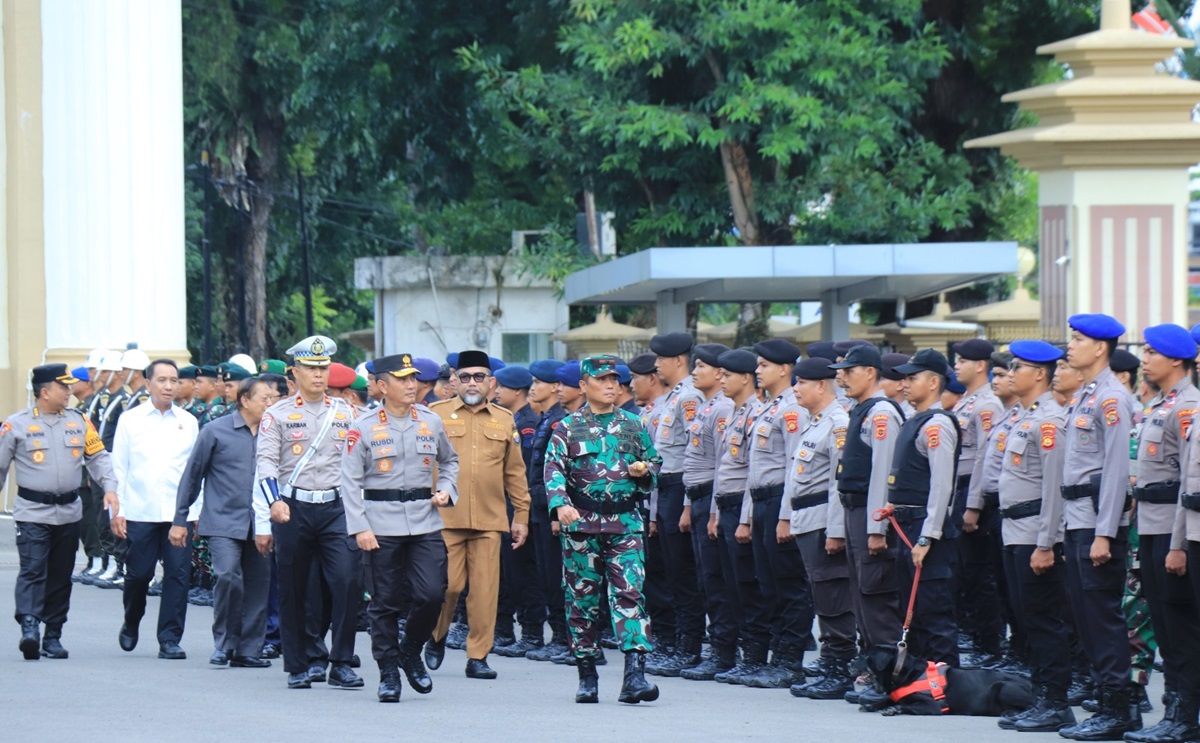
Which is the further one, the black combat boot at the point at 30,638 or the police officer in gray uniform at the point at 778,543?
the black combat boot at the point at 30,638

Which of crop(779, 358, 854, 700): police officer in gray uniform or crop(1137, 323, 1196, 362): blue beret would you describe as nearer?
crop(1137, 323, 1196, 362): blue beret

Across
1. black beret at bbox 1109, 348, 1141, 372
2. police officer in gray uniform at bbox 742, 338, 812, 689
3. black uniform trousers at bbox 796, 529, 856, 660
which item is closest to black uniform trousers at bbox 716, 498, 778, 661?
police officer in gray uniform at bbox 742, 338, 812, 689

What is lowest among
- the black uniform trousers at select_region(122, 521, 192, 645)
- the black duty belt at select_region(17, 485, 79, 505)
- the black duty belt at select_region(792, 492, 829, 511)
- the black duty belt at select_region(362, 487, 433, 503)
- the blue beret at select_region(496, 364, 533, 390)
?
the black uniform trousers at select_region(122, 521, 192, 645)

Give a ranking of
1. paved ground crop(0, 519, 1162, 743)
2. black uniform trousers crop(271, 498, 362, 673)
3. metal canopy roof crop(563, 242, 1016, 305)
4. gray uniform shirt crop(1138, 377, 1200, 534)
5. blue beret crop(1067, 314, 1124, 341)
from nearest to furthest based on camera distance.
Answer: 1. gray uniform shirt crop(1138, 377, 1200, 534)
2. paved ground crop(0, 519, 1162, 743)
3. blue beret crop(1067, 314, 1124, 341)
4. black uniform trousers crop(271, 498, 362, 673)
5. metal canopy roof crop(563, 242, 1016, 305)

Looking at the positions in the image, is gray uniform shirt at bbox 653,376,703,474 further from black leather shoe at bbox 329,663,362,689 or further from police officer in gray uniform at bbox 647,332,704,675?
black leather shoe at bbox 329,663,362,689

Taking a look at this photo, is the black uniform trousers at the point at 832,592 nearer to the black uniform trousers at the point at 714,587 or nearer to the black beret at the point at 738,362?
the black uniform trousers at the point at 714,587

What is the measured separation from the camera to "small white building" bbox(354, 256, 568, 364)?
103ft

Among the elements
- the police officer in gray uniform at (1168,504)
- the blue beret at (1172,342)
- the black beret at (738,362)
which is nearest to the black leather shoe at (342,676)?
the black beret at (738,362)

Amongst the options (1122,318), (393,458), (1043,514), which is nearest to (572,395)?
(393,458)

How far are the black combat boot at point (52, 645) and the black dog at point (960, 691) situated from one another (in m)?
5.75

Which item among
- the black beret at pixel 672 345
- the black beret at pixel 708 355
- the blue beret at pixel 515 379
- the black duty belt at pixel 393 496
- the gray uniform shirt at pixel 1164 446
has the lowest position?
the black duty belt at pixel 393 496

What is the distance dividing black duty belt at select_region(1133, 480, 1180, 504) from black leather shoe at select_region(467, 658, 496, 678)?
15.3 feet

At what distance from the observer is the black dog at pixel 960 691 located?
10617 mm

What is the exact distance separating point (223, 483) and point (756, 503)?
11.6 ft
